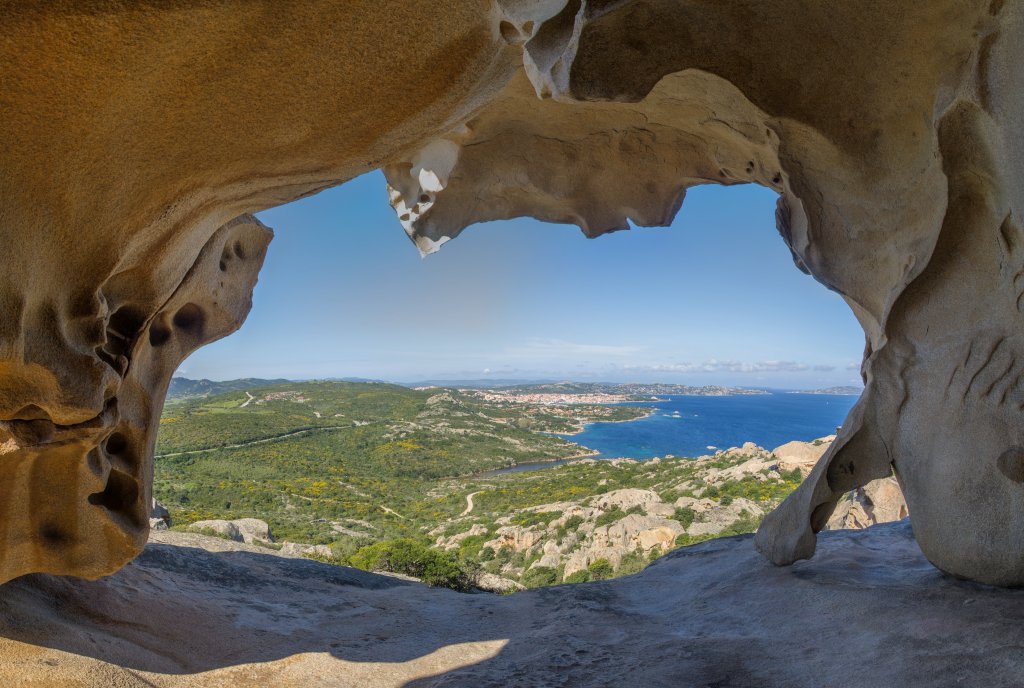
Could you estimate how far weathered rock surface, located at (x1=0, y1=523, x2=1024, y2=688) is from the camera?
2.98m

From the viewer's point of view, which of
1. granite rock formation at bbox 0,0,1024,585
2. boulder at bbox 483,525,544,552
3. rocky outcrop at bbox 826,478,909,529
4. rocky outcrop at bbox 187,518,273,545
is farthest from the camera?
boulder at bbox 483,525,544,552

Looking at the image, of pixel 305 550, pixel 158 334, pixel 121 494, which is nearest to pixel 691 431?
pixel 305 550

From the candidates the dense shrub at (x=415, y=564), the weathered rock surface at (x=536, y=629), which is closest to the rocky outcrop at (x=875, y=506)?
the weathered rock surface at (x=536, y=629)

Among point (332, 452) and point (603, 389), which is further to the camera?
point (603, 389)

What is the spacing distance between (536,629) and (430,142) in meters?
4.06

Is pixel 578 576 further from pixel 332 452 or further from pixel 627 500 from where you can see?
pixel 332 452

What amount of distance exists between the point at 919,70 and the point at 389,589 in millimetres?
6881

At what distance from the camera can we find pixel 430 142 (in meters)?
3.97

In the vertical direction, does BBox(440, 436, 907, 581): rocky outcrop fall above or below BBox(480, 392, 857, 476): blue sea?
above

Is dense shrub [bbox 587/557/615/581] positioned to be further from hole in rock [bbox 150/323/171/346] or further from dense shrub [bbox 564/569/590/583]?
→ hole in rock [bbox 150/323/171/346]

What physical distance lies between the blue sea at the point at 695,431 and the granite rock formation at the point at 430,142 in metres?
19.5

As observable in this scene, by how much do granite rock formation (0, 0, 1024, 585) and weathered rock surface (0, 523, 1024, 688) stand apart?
1.48 ft

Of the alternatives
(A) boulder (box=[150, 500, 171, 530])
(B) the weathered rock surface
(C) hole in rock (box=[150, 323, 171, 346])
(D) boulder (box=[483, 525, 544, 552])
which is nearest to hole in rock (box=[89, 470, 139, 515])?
(B) the weathered rock surface

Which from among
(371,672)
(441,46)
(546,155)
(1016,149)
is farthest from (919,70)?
(371,672)
